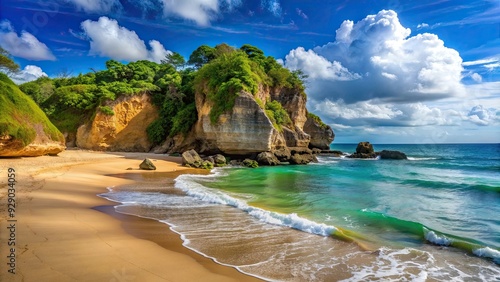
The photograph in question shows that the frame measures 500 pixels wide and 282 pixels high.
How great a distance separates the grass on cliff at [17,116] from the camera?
15.6 meters

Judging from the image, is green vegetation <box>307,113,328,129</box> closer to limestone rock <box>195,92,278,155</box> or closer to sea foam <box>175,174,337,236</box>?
limestone rock <box>195,92,278,155</box>

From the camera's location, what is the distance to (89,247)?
215 inches

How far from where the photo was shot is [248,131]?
27562 mm

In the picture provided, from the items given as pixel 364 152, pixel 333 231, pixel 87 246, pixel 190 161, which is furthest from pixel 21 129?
pixel 364 152

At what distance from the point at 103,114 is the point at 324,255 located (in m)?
33.6

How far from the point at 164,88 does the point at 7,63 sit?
54.3ft

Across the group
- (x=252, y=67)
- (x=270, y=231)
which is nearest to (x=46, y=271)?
(x=270, y=231)

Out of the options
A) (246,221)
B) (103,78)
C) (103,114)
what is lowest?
(246,221)

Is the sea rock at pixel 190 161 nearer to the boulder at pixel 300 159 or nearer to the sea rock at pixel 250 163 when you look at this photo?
the sea rock at pixel 250 163

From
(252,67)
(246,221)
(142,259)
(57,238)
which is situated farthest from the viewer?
(252,67)

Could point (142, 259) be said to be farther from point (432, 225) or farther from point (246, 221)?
point (432, 225)

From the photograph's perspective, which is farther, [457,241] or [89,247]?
[457,241]

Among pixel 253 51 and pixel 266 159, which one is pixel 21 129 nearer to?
pixel 266 159

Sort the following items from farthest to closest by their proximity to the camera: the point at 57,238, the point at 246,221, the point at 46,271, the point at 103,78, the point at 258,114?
the point at 103,78 < the point at 258,114 < the point at 246,221 < the point at 57,238 < the point at 46,271
